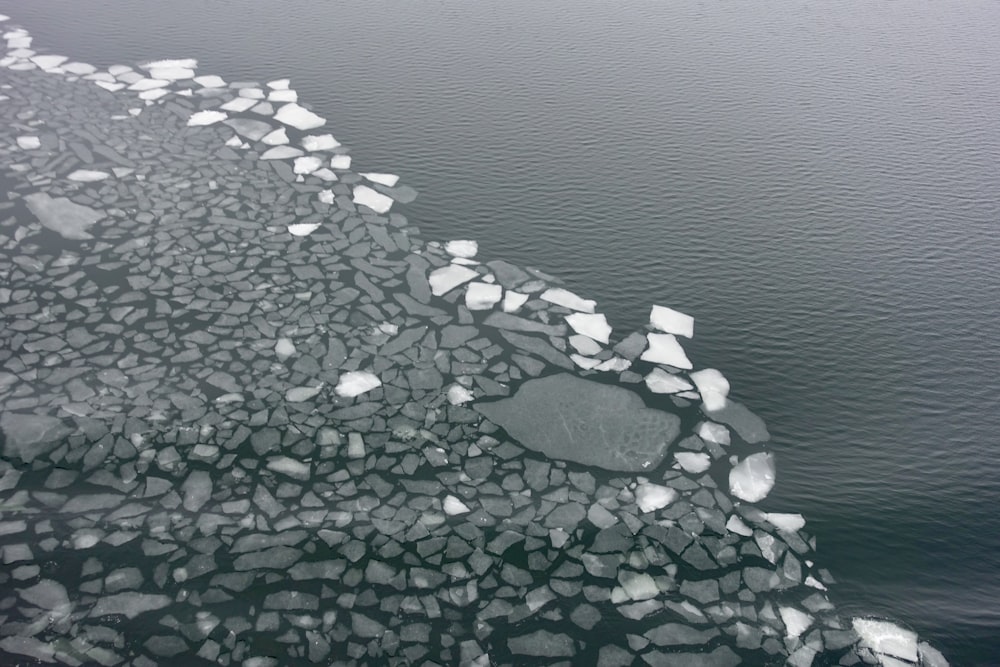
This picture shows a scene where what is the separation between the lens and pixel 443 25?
11719 mm

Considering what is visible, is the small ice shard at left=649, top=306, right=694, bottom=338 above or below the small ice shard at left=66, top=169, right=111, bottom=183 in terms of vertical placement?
above

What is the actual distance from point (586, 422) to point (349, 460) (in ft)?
5.21

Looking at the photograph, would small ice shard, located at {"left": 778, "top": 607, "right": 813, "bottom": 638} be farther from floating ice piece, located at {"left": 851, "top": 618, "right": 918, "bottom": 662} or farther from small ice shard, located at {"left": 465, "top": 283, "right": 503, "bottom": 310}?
small ice shard, located at {"left": 465, "top": 283, "right": 503, "bottom": 310}

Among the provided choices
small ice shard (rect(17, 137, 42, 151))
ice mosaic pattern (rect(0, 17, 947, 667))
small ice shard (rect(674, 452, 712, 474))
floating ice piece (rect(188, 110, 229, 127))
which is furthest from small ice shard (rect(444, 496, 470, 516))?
small ice shard (rect(17, 137, 42, 151))

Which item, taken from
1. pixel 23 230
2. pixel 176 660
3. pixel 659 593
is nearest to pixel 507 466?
pixel 659 593

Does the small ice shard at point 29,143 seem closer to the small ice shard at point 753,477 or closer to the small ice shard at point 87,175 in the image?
the small ice shard at point 87,175

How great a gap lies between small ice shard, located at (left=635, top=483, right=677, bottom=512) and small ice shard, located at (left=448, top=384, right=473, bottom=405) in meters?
1.33

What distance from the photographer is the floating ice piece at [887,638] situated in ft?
14.3

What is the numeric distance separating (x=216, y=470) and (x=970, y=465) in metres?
4.87

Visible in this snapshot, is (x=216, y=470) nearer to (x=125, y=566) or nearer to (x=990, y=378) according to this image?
(x=125, y=566)

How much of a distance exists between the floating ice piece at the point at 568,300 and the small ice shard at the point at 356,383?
5.26 feet

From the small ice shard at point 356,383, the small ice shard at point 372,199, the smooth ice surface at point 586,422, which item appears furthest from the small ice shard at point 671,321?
the small ice shard at point 372,199

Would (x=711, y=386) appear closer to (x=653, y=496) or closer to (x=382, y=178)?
(x=653, y=496)

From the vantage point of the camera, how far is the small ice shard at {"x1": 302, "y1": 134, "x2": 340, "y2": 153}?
8.52 metres
